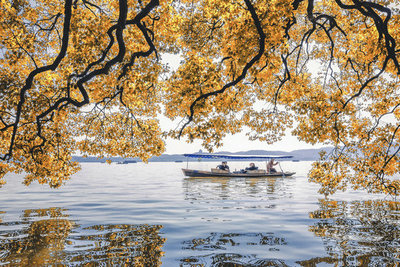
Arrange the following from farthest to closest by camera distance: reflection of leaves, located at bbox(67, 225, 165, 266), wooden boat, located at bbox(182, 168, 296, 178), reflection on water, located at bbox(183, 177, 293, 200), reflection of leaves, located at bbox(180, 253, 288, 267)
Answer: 1. wooden boat, located at bbox(182, 168, 296, 178)
2. reflection on water, located at bbox(183, 177, 293, 200)
3. reflection of leaves, located at bbox(67, 225, 165, 266)
4. reflection of leaves, located at bbox(180, 253, 288, 267)

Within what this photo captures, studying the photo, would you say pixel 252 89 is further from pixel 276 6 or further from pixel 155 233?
pixel 155 233

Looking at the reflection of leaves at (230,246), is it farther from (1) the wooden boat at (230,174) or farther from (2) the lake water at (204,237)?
(1) the wooden boat at (230,174)

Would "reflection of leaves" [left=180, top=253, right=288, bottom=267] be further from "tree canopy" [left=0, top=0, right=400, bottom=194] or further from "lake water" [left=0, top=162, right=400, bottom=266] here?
"tree canopy" [left=0, top=0, right=400, bottom=194]

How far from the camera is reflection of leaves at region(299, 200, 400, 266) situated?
7.75 metres

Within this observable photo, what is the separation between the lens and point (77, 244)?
9.33 meters

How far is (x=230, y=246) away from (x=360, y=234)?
16.4 feet

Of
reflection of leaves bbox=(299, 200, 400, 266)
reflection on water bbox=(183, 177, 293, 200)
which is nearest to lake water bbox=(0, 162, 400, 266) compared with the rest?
reflection of leaves bbox=(299, 200, 400, 266)

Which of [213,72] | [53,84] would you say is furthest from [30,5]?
[213,72]

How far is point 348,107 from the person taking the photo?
12.9 metres

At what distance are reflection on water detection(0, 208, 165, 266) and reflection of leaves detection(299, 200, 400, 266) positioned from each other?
4.75m

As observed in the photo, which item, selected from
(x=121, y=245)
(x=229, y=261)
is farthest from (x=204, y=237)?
(x=121, y=245)

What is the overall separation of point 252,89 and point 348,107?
7.01m

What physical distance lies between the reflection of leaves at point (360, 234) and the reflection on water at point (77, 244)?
4755 millimetres

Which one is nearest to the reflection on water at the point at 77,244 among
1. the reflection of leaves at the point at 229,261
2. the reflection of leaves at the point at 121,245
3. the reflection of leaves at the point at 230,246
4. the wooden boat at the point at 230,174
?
the reflection of leaves at the point at 121,245
